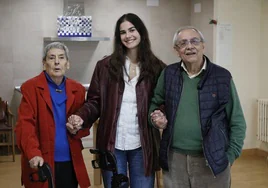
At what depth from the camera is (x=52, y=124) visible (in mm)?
2201

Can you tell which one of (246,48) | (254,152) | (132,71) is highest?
(246,48)

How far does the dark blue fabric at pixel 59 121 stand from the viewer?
2221 mm

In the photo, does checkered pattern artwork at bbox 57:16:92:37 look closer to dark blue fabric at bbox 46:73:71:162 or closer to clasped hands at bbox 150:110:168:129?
dark blue fabric at bbox 46:73:71:162

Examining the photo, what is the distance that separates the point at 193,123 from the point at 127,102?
0.43 metres

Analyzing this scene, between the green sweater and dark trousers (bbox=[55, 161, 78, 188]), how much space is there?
2.07ft

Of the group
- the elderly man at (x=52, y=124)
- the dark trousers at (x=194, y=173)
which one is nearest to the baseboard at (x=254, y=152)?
the dark trousers at (x=194, y=173)

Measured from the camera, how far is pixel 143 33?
7.85ft

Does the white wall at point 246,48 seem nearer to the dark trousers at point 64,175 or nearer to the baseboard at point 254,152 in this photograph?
the baseboard at point 254,152

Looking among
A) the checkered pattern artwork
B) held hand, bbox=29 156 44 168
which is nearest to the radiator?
the checkered pattern artwork

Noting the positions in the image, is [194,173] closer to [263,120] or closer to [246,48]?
[263,120]

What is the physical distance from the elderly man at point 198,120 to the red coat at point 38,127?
495 mm

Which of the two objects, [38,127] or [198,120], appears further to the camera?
[38,127]

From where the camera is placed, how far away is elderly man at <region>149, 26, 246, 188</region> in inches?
80.8

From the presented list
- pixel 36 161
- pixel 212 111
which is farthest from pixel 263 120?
pixel 36 161
